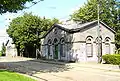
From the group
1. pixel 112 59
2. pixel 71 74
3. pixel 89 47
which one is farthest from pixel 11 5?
pixel 89 47

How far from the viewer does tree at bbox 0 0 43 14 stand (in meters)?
18.8

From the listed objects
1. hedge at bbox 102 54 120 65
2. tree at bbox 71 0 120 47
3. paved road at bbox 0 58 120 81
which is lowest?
paved road at bbox 0 58 120 81

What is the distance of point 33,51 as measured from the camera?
173 feet

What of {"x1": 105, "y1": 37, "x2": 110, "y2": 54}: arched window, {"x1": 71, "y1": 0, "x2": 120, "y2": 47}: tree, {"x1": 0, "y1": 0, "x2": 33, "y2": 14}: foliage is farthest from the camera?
{"x1": 71, "y1": 0, "x2": 120, "y2": 47}: tree

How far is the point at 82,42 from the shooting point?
35.7 meters

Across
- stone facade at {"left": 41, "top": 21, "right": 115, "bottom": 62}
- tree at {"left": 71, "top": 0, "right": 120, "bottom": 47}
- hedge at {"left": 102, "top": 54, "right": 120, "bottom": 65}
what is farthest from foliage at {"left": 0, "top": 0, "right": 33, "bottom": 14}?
tree at {"left": 71, "top": 0, "right": 120, "bottom": 47}

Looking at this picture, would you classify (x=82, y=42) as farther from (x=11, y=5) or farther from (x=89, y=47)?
(x=11, y=5)

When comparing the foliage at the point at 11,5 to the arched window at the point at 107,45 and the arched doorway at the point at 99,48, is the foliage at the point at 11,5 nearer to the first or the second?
the arched doorway at the point at 99,48

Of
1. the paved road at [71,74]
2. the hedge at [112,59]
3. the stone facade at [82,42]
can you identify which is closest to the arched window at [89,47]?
the stone facade at [82,42]

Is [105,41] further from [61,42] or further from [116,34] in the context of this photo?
[61,42]

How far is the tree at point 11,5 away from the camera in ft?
61.7

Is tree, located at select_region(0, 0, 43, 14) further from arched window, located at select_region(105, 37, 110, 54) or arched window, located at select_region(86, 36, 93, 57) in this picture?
arched window, located at select_region(105, 37, 110, 54)

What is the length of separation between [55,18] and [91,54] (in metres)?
26.7

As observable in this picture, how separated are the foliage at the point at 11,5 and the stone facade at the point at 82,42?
16.2m
